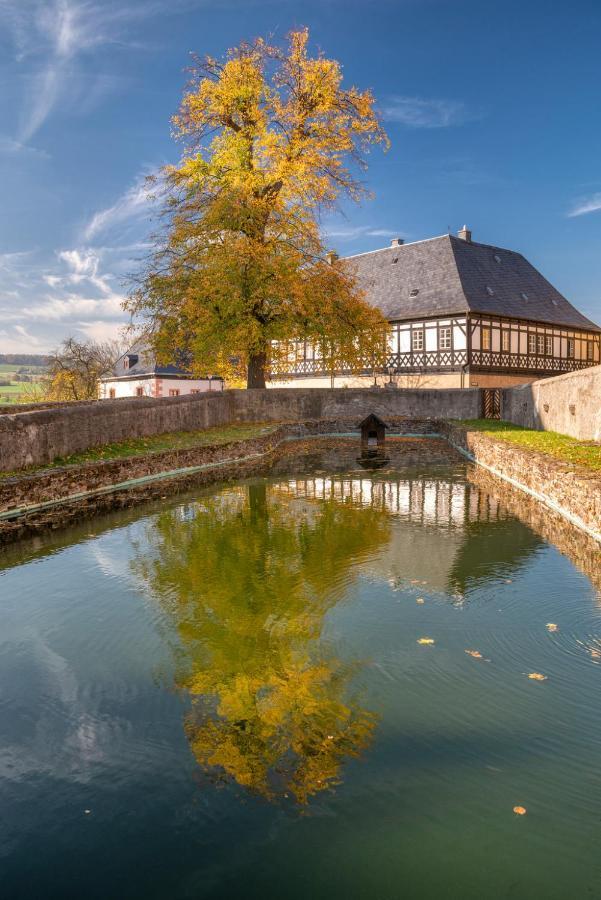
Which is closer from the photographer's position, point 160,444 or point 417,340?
point 160,444

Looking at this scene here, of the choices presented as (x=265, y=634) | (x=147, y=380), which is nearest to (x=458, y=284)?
(x=147, y=380)

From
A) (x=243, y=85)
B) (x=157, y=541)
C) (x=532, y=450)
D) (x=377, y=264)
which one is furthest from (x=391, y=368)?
(x=157, y=541)

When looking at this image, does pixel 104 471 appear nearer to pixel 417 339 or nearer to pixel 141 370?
pixel 417 339

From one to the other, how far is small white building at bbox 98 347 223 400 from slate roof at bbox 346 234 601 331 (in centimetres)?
1706

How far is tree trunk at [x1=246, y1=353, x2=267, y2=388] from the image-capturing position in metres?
31.2

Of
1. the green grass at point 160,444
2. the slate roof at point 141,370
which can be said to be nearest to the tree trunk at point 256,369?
the green grass at point 160,444

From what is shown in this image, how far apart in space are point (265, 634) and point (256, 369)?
84.3ft

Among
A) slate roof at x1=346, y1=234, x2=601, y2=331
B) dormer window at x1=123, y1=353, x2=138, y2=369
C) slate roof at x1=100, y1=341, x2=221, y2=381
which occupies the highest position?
slate roof at x1=346, y1=234, x2=601, y2=331

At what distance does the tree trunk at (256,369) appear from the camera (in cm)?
3122

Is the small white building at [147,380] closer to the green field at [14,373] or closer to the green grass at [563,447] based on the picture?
the green grass at [563,447]

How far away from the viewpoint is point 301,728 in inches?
177

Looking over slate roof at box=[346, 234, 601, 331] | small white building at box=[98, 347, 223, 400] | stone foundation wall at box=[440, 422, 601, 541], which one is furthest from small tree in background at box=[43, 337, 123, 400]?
stone foundation wall at box=[440, 422, 601, 541]

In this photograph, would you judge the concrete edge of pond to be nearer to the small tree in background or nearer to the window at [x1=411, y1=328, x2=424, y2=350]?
the window at [x1=411, y1=328, x2=424, y2=350]

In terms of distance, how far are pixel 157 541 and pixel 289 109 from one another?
23.4 metres
